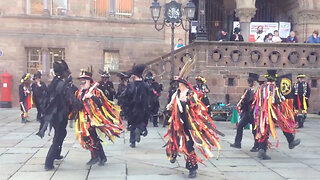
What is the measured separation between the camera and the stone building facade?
59.5 ft

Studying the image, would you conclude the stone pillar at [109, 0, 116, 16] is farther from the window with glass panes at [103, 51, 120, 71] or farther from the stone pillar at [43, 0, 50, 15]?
the stone pillar at [43, 0, 50, 15]

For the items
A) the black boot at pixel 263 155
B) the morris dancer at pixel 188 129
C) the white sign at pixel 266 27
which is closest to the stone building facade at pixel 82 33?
the white sign at pixel 266 27

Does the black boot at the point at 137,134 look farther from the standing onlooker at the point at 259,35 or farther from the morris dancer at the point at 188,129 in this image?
the standing onlooker at the point at 259,35

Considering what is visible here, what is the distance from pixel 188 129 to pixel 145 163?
4.78 ft

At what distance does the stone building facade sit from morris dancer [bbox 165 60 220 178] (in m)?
13.0

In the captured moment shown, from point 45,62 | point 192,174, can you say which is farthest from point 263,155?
point 45,62

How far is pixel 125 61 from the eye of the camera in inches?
740

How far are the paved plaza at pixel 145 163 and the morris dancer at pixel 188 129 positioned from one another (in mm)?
430

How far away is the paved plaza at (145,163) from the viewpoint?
6035 millimetres

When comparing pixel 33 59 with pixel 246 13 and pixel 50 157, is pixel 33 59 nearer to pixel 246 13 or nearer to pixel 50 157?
pixel 246 13

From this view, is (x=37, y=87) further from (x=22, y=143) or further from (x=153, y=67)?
(x=153, y=67)

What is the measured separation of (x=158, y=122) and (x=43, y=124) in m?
7.06

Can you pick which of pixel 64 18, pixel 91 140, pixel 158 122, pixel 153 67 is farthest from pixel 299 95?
pixel 64 18

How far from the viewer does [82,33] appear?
18547 mm
